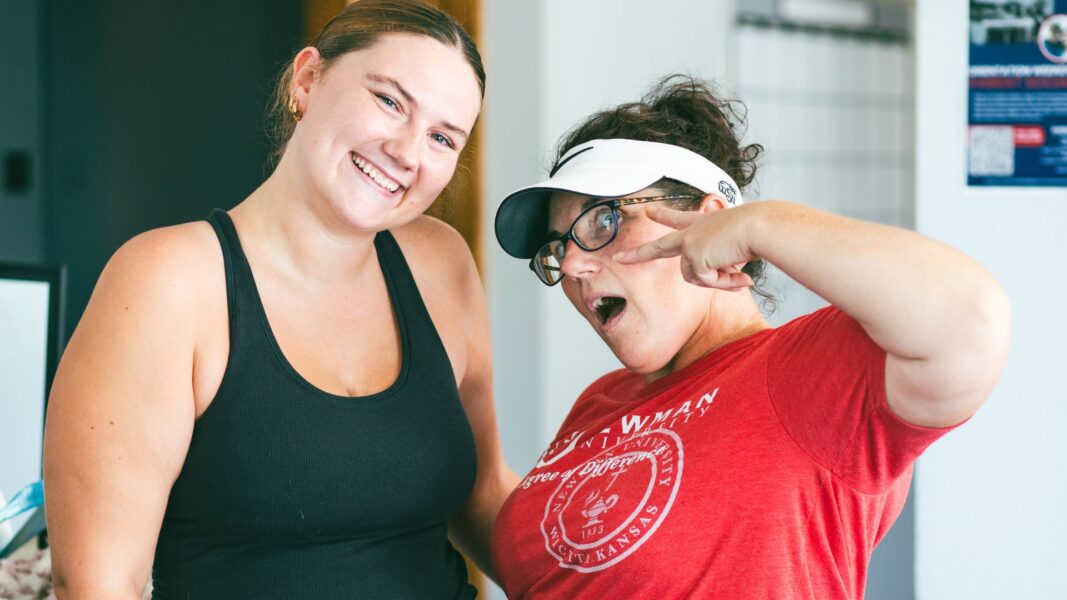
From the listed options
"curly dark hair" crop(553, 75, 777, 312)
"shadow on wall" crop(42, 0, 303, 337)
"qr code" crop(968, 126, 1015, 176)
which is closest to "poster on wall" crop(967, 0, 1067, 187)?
"qr code" crop(968, 126, 1015, 176)

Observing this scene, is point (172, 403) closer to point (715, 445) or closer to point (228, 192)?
point (715, 445)

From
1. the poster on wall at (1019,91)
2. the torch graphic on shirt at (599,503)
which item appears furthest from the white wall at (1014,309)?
the torch graphic on shirt at (599,503)

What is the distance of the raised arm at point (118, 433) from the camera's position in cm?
118

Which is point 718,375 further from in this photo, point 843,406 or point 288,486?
point 288,486

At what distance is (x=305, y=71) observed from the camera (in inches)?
56.0

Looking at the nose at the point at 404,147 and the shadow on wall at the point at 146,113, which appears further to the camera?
the shadow on wall at the point at 146,113

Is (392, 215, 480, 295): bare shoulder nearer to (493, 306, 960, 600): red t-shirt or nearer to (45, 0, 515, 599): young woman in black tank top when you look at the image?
(45, 0, 515, 599): young woman in black tank top

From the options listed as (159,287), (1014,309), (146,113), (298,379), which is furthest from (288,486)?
(146,113)

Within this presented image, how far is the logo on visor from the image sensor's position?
1.31 meters

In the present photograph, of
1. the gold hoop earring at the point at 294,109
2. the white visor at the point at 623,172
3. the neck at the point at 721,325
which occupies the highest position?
the gold hoop earring at the point at 294,109

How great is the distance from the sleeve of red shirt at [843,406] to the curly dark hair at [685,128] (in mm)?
313

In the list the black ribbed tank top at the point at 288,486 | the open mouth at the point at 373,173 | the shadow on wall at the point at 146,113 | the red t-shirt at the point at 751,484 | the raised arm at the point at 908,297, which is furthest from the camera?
the shadow on wall at the point at 146,113

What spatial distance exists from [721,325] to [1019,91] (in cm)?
155

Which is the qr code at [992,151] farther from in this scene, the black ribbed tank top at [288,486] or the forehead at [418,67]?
the black ribbed tank top at [288,486]
